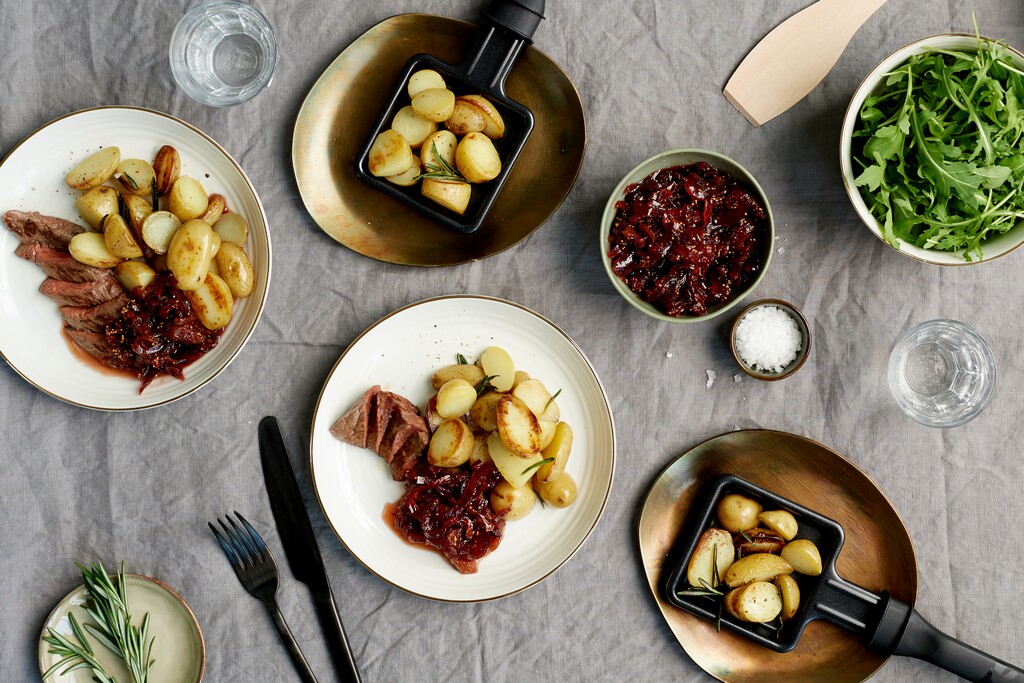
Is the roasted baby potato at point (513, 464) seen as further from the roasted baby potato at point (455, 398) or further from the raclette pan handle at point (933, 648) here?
the raclette pan handle at point (933, 648)

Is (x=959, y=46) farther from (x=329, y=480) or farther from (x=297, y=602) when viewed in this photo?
(x=297, y=602)

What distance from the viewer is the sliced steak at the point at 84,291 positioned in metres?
1.62

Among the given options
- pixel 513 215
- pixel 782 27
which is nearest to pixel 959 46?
pixel 782 27

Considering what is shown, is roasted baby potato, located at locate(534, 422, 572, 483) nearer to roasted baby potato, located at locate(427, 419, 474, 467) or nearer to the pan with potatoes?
roasted baby potato, located at locate(427, 419, 474, 467)

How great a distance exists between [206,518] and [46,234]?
82 cm

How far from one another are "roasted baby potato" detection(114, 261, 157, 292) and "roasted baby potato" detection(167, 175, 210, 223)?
0.15 metres

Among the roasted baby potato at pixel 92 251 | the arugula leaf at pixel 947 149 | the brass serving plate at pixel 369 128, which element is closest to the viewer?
the arugula leaf at pixel 947 149

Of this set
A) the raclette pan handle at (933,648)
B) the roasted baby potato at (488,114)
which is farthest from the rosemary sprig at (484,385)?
the raclette pan handle at (933,648)

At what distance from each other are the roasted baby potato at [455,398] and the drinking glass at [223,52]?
91 cm

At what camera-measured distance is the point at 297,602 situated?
1778mm

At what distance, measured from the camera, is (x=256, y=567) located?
176 centimetres

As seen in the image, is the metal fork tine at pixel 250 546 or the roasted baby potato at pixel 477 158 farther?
the metal fork tine at pixel 250 546

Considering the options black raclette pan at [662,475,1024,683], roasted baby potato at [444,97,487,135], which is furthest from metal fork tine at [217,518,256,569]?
roasted baby potato at [444,97,487,135]

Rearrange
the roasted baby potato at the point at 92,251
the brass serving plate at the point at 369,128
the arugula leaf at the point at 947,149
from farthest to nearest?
1. the brass serving plate at the point at 369,128
2. the roasted baby potato at the point at 92,251
3. the arugula leaf at the point at 947,149
